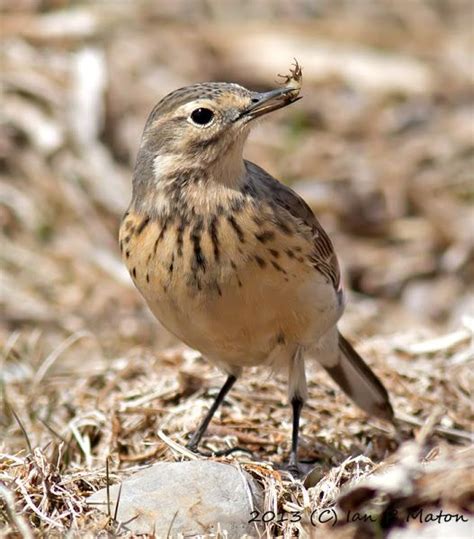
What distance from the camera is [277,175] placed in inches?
385

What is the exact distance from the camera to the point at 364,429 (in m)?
6.20

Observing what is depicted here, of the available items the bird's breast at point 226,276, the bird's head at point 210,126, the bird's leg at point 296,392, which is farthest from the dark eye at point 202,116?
the bird's leg at point 296,392

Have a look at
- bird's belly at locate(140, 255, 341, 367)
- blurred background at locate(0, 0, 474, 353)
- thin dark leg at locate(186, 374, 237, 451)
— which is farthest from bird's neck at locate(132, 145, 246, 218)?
blurred background at locate(0, 0, 474, 353)

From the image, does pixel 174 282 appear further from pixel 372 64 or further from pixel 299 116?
pixel 372 64

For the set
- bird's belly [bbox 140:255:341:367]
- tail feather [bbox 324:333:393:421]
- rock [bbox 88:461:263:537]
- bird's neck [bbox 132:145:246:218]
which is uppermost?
bird's neck [bbox 132:145:246:218]

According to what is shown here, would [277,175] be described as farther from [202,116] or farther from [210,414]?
[202,116]

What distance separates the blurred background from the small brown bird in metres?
2.79

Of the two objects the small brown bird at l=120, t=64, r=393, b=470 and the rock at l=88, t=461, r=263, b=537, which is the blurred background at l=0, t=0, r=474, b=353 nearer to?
the small brown bird at l=120, t=64, r=393, b=470

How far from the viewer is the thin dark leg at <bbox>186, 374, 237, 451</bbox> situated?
18.2 feet

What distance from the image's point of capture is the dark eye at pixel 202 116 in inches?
200

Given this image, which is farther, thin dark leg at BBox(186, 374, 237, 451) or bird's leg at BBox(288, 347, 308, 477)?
thin dark leg at BBox(186, 374, 237, 451)

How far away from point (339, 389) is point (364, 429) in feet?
1.47

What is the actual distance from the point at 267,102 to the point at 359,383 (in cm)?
177

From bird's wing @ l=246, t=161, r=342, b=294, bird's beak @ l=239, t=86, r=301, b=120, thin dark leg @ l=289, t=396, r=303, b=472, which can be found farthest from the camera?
thin dark leg @ l=289, t=396, r=303, b=472
